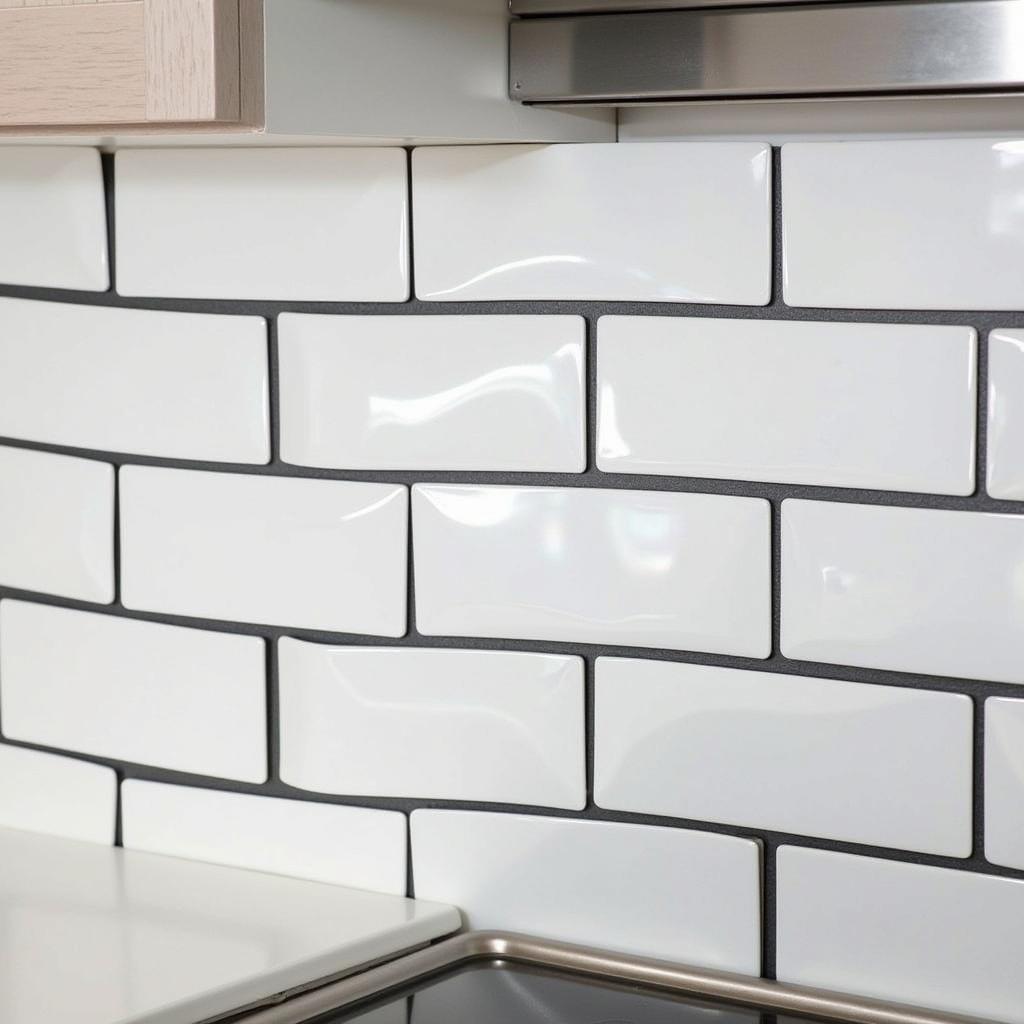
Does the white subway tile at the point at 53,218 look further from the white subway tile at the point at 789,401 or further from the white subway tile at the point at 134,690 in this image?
the white subway tile at the point at 789,401

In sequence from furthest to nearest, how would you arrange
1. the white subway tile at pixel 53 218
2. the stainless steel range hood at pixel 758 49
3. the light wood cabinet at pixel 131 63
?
the white subway tile at pixel 53 218, the stainless steel range hood at pixel 758 49, the light wood cabinet at pixel 131 63

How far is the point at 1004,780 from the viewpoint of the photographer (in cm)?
87

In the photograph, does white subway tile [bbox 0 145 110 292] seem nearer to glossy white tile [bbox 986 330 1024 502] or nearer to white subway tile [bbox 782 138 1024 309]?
white subway tile [bbox 782 138 1024 309]

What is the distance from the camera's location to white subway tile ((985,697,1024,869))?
862 millimetres

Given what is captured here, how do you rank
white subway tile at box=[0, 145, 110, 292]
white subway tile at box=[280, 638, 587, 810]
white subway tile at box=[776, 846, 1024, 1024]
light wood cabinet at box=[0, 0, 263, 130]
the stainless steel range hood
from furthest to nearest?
white subway tile at box=[0, 145, 110, 292], white subway tile at box=[280, 638, 587, 810], white subway tile at box=[776, 846, 1024, 1024], the stainless steel range hood, light wood cabinet at box=[0, 0, 263, 130]

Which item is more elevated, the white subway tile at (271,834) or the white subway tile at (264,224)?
the white subway tile at (264,224)

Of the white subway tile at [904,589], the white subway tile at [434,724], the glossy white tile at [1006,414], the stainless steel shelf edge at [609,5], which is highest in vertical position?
the stainless steel shelf edge at [609,5]

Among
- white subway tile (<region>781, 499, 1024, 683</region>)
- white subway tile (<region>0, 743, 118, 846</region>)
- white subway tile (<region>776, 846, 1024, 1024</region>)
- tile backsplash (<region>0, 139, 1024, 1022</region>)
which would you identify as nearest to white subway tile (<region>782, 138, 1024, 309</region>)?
tile backsplash (<region>0, 139, 1024, 1022</region>)

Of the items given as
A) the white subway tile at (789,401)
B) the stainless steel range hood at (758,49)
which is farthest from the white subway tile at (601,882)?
the stainless steel range hood at (758,49)

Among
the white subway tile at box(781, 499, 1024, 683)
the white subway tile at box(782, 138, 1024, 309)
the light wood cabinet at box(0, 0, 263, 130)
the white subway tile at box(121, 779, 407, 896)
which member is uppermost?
the light wood cabinet at box(0, 0, 263, 130)

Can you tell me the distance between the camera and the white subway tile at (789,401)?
87 centimetres

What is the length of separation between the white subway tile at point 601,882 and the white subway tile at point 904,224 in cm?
34

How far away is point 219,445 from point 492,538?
21 cm

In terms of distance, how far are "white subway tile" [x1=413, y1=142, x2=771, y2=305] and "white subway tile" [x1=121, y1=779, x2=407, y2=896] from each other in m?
0.37
